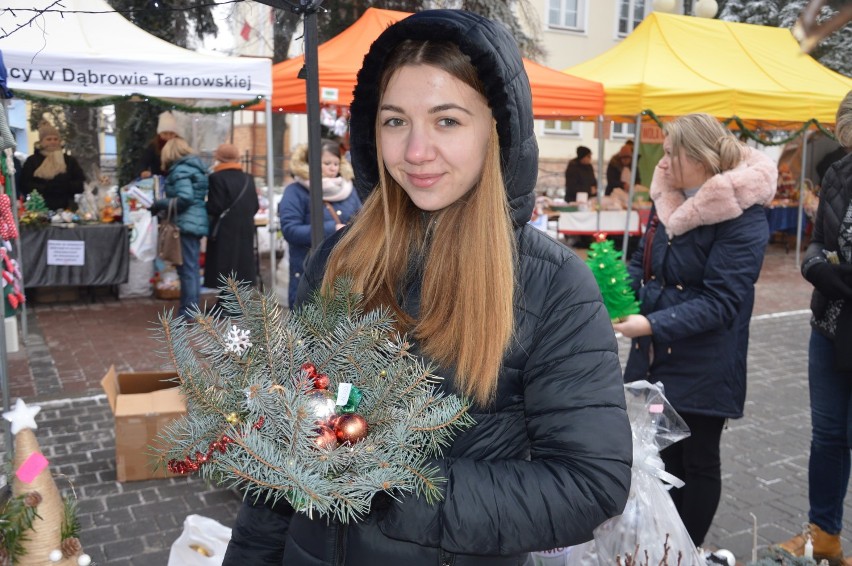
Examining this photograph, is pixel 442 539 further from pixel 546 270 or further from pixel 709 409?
pixel 709 409

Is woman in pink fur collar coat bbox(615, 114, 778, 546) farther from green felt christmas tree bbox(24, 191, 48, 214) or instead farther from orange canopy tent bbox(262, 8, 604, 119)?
green felt christmas tree bbox(24, 191, 48, 214)

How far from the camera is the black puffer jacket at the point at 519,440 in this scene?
1.32m

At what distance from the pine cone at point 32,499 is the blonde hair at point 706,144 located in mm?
2702

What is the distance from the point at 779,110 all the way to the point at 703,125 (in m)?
8.29

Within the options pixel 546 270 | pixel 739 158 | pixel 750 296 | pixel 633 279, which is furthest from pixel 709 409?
pixel 546 270

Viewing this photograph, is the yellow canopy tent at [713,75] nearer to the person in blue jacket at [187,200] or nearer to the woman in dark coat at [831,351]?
the person in blue jacket at [187,200]

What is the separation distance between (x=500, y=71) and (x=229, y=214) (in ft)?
23.0

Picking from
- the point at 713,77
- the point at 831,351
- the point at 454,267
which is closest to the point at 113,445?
the point at 454,267

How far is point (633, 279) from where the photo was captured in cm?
358

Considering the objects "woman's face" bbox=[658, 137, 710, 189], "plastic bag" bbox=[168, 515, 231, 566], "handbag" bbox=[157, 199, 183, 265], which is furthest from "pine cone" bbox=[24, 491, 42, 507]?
"handbag" bbox=[157, 199, 183, 265]

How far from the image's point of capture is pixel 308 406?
1244 millimetres

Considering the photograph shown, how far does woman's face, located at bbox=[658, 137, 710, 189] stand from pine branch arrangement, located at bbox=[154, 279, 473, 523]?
82.5 inches

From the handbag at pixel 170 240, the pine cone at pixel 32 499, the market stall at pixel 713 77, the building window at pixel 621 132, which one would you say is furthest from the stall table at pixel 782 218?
the pine cone at pixel 32 499

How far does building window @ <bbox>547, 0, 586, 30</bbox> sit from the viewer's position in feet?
78.5
